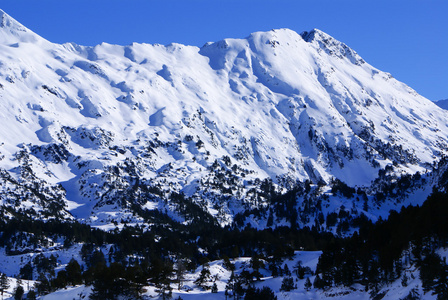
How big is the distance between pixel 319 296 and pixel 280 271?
122ft

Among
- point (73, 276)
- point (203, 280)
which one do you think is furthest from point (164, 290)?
point (73, 276)

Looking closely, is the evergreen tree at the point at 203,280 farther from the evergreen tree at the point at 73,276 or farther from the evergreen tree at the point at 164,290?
the evergreen tree at the point at 73,276

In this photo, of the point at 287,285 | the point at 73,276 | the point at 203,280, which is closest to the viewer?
the point at 287,285

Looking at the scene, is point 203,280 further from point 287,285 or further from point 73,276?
point 73,276

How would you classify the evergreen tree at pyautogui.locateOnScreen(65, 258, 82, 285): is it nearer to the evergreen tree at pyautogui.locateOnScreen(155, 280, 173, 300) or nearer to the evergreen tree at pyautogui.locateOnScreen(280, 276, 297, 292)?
the evergreen tree at pyautogui.locateOnScreen(155, 280, 173, 300)

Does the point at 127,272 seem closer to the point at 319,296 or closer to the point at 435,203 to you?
the point at 319,296

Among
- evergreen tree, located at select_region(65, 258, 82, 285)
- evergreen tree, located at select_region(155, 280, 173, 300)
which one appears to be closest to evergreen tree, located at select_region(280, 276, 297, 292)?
evergreen tree, located at select_region(155, 280, 173, 300)

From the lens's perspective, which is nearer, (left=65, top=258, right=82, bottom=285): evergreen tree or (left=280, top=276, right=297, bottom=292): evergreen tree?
(left=280, top=276, right=297, bottom=292): evergreen tree

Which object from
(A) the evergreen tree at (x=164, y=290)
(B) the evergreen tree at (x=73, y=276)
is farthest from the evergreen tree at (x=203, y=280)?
(B) the evergreen tree at (x=73, y=276)

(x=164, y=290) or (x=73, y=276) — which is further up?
(x=73, y=276)

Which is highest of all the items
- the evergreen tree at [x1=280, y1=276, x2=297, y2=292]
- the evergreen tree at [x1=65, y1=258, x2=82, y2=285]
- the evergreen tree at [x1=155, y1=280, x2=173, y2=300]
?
the evergreen tree at [x1=65, y1=258, x2=82, y2=285]

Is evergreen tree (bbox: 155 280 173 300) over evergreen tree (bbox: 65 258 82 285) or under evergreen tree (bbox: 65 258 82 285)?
under

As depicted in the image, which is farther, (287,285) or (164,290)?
(287,285)

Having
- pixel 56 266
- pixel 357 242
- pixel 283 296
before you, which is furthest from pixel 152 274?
pixel 56 266
